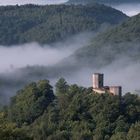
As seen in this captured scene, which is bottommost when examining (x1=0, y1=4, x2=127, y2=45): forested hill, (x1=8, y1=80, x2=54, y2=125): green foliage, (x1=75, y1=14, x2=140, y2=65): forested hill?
(x1=8, y1=80, x2=54, y2=125): green foliage

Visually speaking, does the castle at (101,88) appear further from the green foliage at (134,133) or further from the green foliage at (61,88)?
the green foliage at (134,133)

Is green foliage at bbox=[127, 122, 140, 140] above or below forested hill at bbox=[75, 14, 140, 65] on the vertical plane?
below

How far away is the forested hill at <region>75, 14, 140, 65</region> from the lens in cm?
10831

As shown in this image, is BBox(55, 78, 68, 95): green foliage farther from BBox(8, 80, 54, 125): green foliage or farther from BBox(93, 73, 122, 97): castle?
BBox(93, 73, 122, 97): castle

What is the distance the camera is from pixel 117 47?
110188mm

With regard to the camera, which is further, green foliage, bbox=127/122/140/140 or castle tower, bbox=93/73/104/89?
castle tower, bbox=93/73/104/89

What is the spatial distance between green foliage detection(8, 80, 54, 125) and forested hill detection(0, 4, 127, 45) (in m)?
97.1

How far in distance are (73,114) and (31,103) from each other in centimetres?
331

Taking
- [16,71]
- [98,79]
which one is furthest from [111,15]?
[98,79]

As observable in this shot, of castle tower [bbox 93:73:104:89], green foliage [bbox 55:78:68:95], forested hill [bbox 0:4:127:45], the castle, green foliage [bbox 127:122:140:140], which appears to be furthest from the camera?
forested hill [bbox 0:4:127:45]

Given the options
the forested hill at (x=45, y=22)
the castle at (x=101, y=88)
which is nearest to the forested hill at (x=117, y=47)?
the forested hill at (x=45, y=22)

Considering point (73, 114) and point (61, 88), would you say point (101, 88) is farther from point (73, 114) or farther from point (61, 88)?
point (73, 114)

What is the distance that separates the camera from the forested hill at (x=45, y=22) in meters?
153

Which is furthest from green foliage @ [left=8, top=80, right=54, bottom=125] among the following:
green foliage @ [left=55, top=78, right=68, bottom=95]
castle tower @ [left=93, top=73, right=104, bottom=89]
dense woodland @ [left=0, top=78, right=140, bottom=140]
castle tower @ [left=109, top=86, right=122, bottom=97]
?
castle tower @ [left=109, top=86, right=122, bottom=97]
